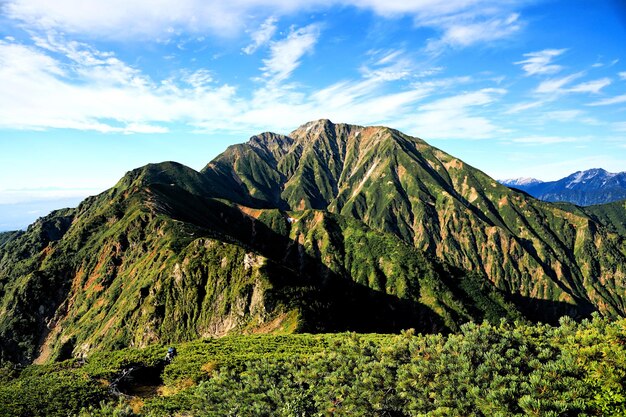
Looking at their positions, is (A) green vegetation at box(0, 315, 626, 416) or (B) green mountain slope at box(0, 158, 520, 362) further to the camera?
(B) green mountain slope at box(0, 158, 520, 362)

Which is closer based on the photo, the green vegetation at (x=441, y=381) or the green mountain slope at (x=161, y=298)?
the green vegetation at (x=441, y=381)

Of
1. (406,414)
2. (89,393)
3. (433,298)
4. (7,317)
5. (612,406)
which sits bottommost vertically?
(433,298)

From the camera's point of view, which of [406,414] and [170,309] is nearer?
[406,414]

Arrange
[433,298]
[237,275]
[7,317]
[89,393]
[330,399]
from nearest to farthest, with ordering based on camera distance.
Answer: [330,399], [89,393], [237,275], [7,317], [433,298]

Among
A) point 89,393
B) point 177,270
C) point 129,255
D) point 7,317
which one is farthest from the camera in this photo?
point 129,255

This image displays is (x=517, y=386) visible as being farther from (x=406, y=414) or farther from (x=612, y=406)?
(x=406, y=414)

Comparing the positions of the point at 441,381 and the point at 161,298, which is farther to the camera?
the point at 161,298

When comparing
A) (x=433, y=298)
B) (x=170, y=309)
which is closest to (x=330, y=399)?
(x=170, y=309)

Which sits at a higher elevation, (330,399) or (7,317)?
(330,399)

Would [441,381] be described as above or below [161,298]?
above
